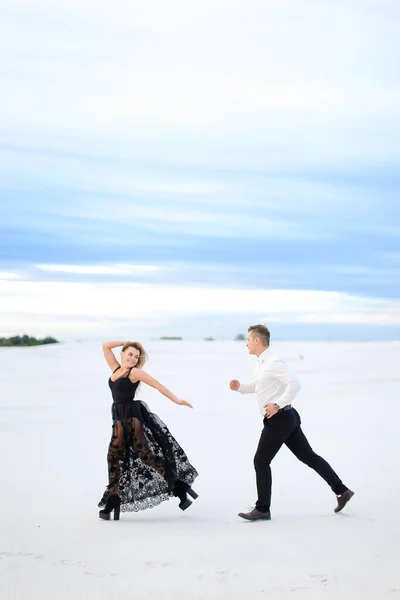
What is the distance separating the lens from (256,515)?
26.3ft

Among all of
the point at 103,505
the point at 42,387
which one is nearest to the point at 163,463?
the point at 103,505

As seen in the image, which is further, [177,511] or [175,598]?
[177,511]

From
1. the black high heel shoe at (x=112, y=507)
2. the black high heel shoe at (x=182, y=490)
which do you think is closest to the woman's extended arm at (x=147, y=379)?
the black high heel shoe at (x=182, y=490)

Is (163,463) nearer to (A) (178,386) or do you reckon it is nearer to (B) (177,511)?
(B) (177,511)

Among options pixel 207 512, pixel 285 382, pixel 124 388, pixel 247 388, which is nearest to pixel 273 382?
pixel 285 382

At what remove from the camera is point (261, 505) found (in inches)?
316

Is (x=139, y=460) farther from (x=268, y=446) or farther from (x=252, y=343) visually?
(x=252, y=343)

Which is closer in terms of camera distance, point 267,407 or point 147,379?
point 267,407

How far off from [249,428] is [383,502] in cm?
574

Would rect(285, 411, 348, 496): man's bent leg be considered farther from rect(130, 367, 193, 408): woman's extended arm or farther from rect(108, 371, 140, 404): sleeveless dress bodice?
rect(108, 371, 140, 404): sleeveless dress bodice

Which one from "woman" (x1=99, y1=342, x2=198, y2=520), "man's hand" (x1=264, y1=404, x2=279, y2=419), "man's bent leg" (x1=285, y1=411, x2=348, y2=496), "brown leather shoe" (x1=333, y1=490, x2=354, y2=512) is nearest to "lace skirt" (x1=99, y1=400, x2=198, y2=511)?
"woman" (x1=99, y1=342, x2=198, y2=520)

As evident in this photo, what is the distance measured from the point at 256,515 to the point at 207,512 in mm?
651

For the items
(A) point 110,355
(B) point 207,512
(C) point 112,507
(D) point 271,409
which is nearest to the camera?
(D) point 271,409

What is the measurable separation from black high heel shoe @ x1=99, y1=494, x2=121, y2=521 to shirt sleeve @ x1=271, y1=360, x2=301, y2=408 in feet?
5.24
